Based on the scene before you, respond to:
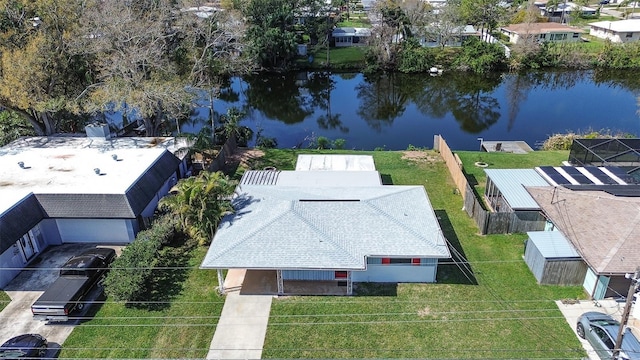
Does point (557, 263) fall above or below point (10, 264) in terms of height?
above

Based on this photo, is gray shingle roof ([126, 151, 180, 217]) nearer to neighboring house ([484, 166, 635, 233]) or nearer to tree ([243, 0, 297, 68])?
neighboring house ([484, 166, 635, 233])

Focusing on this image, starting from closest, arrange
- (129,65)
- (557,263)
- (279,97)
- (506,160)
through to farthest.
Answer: (557,263) → (129,65) → (506,160) → (279,97)

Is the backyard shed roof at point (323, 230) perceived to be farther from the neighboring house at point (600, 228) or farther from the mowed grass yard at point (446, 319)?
the neighboring house at point (600, 228)

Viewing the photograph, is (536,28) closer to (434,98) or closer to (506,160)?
(434,98)

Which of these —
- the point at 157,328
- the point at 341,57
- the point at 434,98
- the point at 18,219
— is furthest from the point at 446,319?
the point at 341,57

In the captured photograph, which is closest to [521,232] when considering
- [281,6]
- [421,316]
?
[421,316]

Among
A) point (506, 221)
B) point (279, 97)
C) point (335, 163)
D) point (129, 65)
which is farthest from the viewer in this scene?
point (279, 97)

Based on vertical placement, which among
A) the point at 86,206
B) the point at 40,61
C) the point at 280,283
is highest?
the point at 40,61
